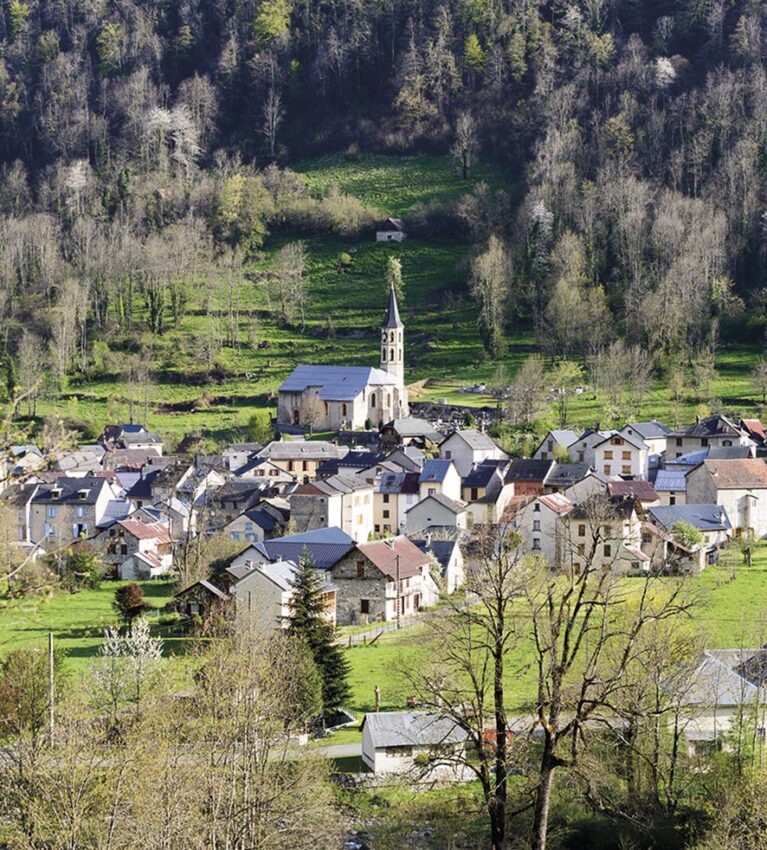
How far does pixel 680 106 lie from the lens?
12244cm

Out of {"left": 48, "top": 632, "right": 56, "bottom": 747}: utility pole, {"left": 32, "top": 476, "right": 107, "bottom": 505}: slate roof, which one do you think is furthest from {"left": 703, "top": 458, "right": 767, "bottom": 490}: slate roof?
{"left": 48, "top": 632, "right": 56, "bottom": 747}: utility pole

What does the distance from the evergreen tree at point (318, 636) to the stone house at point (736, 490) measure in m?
24.9

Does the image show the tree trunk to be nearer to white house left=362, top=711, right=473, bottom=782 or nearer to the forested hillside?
white house left=362, top=711, right=473, bottom=782

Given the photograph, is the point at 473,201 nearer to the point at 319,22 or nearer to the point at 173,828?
the point at 319,22

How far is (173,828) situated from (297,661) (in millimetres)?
13737

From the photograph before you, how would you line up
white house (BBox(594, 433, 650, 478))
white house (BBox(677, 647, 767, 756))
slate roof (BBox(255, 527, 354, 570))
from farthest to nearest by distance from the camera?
1. white house (BBox(594, 433, 650, 478))
2. slate roof (BBox(255, 527, 354, 570))
3. white house (BBox(677, 647, 767, 756))

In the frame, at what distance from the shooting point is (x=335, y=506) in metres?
58.7

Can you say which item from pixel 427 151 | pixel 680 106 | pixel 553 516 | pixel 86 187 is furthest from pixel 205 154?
pixel 553 516

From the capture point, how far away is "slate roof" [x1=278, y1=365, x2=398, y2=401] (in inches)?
3406

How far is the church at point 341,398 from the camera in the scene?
85875mm

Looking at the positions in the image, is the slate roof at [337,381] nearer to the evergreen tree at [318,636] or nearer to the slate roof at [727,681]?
the evergreen tree at [318,636]

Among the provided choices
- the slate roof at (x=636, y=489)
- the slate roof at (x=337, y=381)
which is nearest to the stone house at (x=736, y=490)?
the slate roof at (x=636, y=489)

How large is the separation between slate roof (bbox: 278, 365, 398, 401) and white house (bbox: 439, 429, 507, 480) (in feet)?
57.4

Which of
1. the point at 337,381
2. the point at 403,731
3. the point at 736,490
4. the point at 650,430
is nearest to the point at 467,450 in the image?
the point at 650,430
